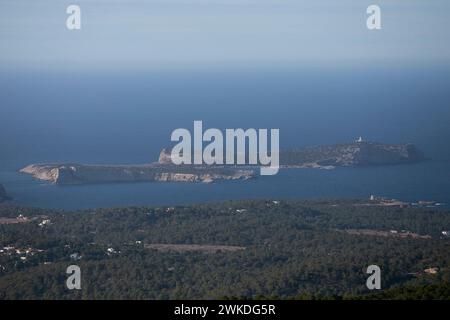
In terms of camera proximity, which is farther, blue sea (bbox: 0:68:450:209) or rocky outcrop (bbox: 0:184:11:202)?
blue sea (bbox: 0:68:450:209)

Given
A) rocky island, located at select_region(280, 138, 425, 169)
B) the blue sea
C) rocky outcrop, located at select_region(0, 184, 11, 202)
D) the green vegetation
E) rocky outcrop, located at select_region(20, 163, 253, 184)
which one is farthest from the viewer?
rocky island, located at select_region(280, 138, 425, 169)

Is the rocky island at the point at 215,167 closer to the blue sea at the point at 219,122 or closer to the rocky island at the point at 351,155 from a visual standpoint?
the rocky island at the point at 351,155

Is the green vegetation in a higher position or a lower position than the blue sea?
lower

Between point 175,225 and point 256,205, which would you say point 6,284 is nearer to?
point 175,225

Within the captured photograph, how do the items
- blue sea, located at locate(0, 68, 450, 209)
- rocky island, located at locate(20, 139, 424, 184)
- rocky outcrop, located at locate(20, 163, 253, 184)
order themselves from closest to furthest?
blue sea, located at locate(0, 68, 450, 209) → rocky outcrop, located at locate(20, 163, 253, 184) → rocky island, located at locate(20, 139, 424, 184)

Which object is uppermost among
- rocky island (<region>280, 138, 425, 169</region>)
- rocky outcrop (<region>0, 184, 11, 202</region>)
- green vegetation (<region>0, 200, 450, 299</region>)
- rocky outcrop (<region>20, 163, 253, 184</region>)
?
rocky island (<region>280, 138, 425, 169</region>)

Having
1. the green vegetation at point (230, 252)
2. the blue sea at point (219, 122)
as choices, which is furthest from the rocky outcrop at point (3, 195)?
the green vegetation at point (230, 252)

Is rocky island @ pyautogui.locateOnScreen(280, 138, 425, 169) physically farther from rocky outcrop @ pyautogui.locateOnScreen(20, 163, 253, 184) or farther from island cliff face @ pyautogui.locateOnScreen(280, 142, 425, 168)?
rocky outcrop @ pyautogui.locateOnScreen(20, 163, 253, 184)

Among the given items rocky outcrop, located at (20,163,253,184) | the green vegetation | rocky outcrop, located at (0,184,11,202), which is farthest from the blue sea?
the green vegetation
